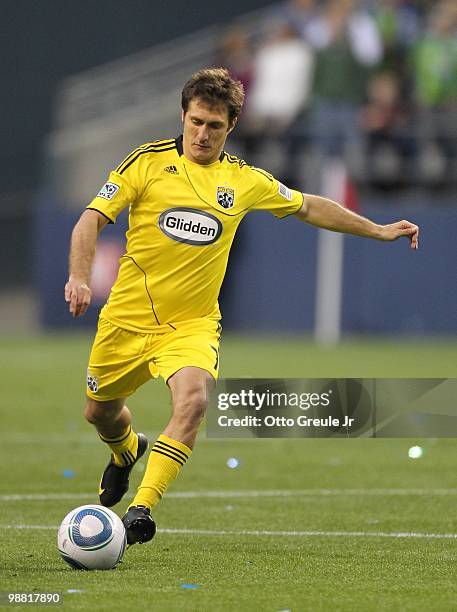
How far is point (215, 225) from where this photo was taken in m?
7.49

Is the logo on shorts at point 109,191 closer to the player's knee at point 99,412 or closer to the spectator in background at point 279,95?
the player's knee at point 99,412

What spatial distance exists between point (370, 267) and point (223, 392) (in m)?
16.1

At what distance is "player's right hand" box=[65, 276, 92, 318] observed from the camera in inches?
261

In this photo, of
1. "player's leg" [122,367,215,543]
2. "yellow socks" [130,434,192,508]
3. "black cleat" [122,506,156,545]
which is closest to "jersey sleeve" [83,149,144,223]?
"player's leg" [122,367,215,543]

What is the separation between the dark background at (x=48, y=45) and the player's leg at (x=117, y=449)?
77.9 ft

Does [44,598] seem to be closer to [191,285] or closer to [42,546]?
[42,546]

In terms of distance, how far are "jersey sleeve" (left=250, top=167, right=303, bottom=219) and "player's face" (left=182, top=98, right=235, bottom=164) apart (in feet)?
1.20

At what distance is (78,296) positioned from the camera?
6.67 meters

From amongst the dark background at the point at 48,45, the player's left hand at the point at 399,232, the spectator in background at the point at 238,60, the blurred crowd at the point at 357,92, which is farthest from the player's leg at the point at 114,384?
the dark background at the point at 48,45

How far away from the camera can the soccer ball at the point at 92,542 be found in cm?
641

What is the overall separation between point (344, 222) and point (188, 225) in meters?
0.92

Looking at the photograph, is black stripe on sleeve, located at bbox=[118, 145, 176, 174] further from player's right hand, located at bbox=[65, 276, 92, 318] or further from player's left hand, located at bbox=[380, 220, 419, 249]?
player's left hand, located at bbox=[380, 220, 419, 249]

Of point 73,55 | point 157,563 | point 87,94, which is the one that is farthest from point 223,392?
point 73,55

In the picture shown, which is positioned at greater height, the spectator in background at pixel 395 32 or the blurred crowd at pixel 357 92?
the spectator in background at pixel 395 32
